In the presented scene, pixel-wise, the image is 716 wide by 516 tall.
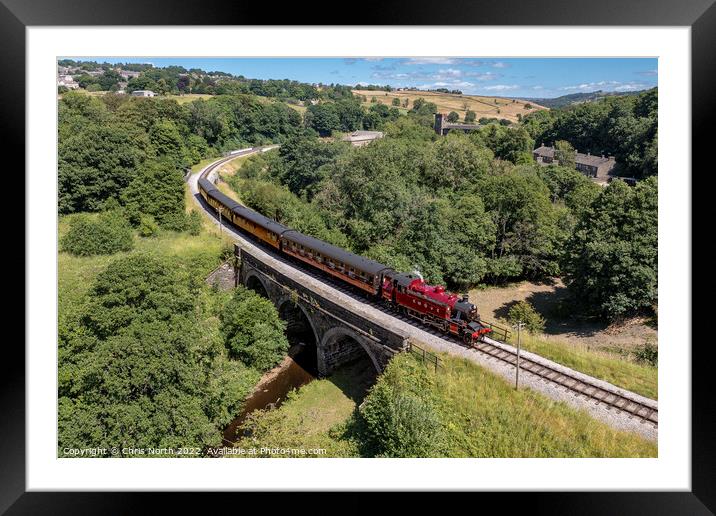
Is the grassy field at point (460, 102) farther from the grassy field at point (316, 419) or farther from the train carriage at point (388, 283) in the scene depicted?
the grassy field at point (316, 419)

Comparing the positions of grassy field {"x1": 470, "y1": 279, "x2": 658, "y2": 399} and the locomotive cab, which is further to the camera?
the locomotive cab

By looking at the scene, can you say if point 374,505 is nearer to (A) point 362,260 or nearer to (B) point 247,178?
(A) point 362,260

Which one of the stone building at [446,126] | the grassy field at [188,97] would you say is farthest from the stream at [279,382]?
the stone building at [446,126]

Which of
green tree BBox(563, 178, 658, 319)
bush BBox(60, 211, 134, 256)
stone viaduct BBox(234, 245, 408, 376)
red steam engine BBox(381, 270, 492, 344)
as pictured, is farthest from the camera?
bush BBox(60, 211, 134, 256)

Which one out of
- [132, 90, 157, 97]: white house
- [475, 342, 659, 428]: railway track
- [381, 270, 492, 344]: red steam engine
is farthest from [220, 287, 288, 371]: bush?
[132, 90, 157, 97]: white house

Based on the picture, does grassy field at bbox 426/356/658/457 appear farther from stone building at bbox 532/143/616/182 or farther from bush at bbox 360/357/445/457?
stone building at bbox 532/143/616/182

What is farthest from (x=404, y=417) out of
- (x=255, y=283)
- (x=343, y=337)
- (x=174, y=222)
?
(x=174, y=222)
